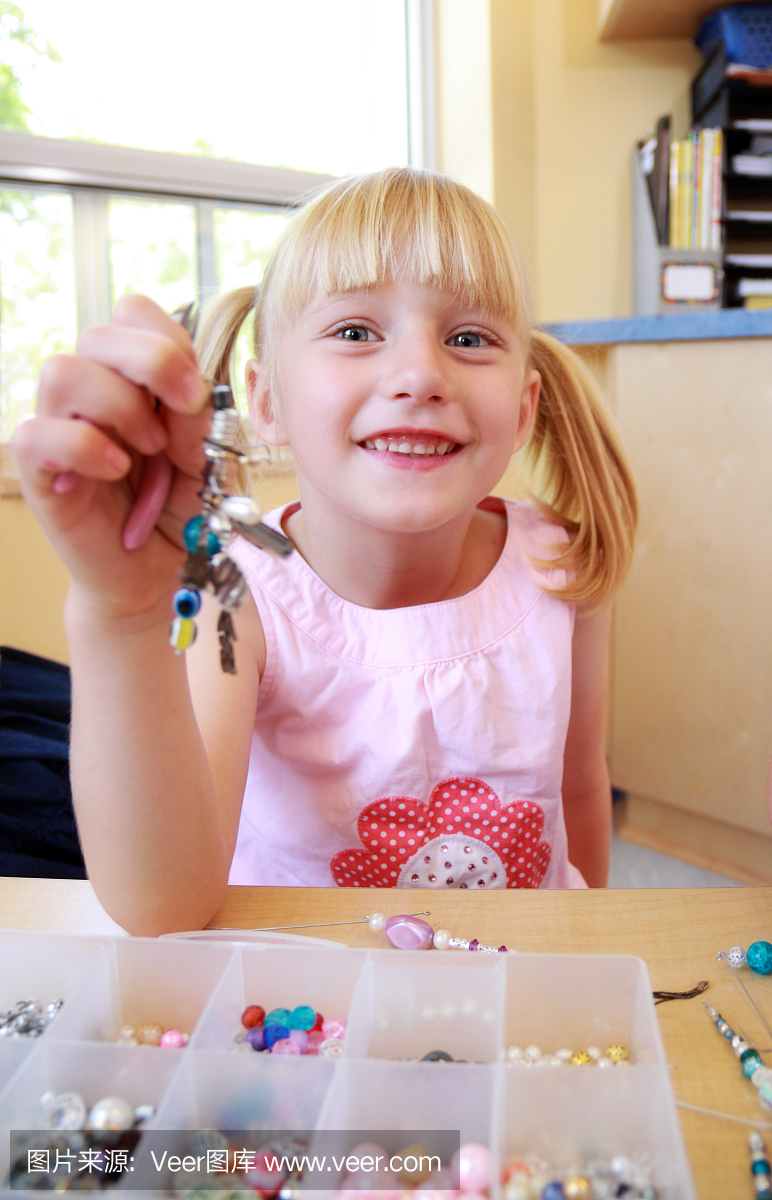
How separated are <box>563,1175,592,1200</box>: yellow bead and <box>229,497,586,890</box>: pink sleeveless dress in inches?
17.3

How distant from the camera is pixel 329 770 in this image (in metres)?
0.81

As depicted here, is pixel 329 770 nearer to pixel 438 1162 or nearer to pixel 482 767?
pixel 482 767

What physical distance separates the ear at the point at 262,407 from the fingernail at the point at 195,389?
0.45 metres

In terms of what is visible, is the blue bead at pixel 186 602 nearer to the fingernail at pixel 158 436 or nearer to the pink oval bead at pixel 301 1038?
the fingernail at pixel 158 436

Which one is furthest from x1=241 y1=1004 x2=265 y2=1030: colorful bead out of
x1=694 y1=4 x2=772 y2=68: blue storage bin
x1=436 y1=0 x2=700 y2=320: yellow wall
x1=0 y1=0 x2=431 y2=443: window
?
x1=694 y1=4 x2=772 y2=68: blue storage bin

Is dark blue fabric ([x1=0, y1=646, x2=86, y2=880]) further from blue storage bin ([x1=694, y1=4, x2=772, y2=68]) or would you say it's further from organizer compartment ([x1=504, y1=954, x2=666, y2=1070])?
blue storage bin ([x1=694, y1=4, x2=772, y2=68])

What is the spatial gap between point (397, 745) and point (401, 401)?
300 mm

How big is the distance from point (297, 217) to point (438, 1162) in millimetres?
692

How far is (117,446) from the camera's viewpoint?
384mm

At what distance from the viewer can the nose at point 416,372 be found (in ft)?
2.16

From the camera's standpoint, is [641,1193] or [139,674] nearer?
[641,1193]

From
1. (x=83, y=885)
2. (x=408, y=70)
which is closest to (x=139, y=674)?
(x=83, y=885)

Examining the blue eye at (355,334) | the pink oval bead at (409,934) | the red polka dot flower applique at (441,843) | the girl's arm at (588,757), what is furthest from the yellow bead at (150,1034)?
the girl's arm at (588,757)

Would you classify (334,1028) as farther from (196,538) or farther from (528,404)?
(528,404)
